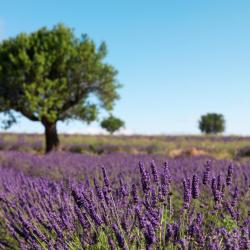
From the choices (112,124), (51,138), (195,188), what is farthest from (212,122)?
(195,188)

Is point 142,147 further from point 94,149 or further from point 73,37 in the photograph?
point 73,37

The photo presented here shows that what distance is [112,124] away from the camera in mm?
50031

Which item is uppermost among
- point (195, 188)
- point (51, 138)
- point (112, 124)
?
point (112, 124)

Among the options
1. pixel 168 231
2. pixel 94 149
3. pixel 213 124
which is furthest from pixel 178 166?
pixel 213 124

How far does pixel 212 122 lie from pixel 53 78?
36.4 metres

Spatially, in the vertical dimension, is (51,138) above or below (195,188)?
above

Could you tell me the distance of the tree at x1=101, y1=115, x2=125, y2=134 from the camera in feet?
165

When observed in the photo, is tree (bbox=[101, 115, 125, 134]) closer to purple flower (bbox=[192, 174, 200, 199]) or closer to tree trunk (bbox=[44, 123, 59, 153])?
tree trunk (bbox=[44, 123, 59, 153])

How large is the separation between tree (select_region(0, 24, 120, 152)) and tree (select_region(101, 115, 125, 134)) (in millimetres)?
29675

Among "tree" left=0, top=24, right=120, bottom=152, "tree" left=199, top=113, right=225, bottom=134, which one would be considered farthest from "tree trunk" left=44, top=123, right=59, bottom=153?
"tree" left=199, top=113, right=225, bottom=134

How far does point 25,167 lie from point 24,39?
9.86 metres

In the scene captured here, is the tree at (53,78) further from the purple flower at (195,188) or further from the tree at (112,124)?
the tree at (112,124)

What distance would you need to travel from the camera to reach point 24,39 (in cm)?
1953

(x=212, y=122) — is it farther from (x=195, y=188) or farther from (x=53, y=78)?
(x=195, y=188)
